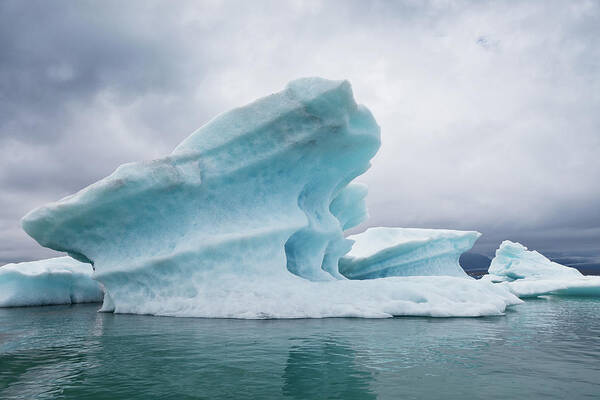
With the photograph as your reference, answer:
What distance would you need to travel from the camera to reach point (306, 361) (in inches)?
211

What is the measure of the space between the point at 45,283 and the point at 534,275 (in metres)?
28.3

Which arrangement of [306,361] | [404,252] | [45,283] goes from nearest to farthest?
1. [306,361]
2. [45,283]
3. [404,252]

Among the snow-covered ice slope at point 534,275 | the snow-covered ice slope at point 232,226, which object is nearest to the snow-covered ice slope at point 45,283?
the snow-covered ice slope at point 232,226

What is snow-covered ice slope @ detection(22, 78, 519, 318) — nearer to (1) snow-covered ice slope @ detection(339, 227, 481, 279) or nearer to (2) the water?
(2) the water

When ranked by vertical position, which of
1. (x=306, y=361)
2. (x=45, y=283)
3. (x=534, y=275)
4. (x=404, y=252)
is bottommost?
(x=306, y=361)

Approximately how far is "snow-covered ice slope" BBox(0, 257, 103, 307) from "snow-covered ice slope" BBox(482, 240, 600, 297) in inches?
801

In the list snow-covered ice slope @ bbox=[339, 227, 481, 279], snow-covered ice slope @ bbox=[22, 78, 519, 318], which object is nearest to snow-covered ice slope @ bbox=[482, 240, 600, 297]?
snow-covered ice slope @ bbox=[339, 227, 481, 279]

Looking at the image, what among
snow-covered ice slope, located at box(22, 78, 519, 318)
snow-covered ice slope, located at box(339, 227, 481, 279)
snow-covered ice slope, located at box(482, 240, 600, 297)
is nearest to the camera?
snow-covered ice slope, located at box(22, 78, 519, 318)

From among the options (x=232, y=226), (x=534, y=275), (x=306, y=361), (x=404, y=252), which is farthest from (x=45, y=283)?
(x=534, y=275)

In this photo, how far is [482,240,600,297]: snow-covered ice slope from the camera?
20.6 metres

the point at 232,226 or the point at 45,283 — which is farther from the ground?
the point at 232,226

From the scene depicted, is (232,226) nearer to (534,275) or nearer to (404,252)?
(404,252)

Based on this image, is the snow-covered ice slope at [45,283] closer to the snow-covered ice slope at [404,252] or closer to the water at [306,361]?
the water at [306,361]

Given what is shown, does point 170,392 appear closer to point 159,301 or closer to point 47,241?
point 159,301
